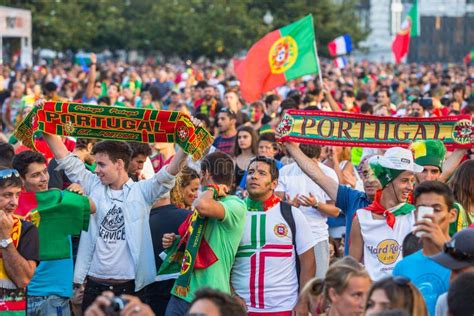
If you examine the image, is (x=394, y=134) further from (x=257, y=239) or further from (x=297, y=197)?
(x=257, y=239)

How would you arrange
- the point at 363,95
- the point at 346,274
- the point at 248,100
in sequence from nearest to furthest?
the point at 346,274 < the point at 248,100 < the point at 363,95

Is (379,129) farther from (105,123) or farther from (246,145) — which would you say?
(246,145)

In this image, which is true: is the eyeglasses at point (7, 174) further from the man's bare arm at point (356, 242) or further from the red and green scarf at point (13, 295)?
the man's bare arm at point (356, 242)

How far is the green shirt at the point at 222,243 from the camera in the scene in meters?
7.94

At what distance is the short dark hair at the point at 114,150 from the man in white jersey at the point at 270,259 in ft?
2.93

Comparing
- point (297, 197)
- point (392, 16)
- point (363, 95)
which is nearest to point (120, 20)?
point (392, 16)

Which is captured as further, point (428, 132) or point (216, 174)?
point (428, 132)

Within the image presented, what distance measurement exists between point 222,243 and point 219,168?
1.71 feet

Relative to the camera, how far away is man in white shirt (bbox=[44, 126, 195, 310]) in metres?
8.21

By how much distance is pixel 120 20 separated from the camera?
63.0 m

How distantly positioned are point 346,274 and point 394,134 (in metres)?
3.59

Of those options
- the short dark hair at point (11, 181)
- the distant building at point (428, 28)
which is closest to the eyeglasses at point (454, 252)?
the short dark hair at point (11, 181)

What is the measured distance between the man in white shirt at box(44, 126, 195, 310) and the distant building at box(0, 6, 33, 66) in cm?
3554

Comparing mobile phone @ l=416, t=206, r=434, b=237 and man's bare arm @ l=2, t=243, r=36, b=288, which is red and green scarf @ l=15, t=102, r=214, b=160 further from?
mobile phone @ l=416, t=206, r=434, b=237
